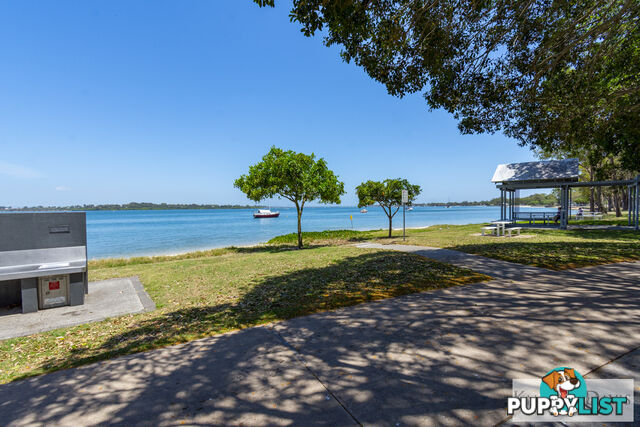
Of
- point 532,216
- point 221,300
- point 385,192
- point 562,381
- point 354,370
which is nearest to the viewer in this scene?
point 562,381

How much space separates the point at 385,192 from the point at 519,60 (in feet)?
44.7

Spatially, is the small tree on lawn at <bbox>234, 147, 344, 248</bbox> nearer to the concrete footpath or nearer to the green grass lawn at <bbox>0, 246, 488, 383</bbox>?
the green grass lawn at <bbox>0, 246, 488, 383</bbox>

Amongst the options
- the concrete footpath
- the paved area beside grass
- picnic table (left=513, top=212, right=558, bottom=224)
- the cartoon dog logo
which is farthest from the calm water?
the cartoon dog logo

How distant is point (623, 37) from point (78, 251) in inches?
682

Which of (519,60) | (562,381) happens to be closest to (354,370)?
(562,381)

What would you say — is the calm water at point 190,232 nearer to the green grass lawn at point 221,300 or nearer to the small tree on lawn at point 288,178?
the small tree on lawn at point 288,178

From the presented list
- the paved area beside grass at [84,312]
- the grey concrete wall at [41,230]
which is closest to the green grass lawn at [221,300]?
the paved area beside grass at [84,312]

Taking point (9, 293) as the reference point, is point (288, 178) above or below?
above

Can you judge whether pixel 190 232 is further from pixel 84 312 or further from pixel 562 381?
pixel 562 381

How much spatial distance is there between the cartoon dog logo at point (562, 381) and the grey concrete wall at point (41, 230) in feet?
28.0

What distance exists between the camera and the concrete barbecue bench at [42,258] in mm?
5859

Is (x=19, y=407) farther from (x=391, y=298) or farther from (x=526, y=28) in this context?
(x=526, y=28)

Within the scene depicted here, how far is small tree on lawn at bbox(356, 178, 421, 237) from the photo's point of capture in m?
21.8

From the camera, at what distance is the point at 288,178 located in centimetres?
1720
